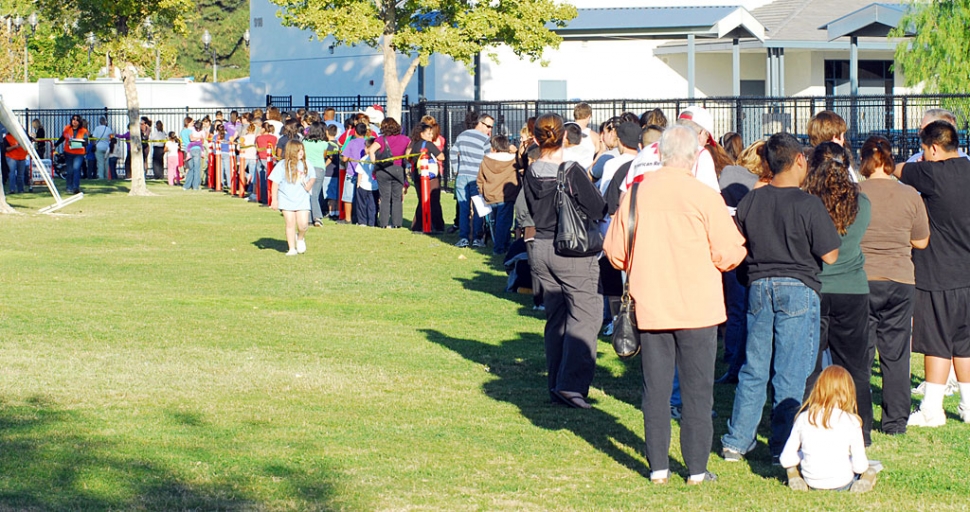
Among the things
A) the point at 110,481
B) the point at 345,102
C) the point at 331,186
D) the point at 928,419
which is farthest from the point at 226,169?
the point at 110,481

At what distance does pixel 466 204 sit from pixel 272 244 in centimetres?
296

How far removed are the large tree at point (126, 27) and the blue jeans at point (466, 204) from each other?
41.2 feet

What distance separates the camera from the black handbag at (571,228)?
7938 millimetres

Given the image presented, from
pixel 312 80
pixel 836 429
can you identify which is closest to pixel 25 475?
pixel 836 429

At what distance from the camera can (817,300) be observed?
6680 mm

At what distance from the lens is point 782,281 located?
21.7 feet

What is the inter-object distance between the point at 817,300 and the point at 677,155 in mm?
1179

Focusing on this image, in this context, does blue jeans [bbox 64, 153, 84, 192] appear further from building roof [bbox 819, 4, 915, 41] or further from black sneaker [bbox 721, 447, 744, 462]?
black sneaker [bbox 721, 447, 744, 462]

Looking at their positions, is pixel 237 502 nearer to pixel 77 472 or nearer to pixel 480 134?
pixel 77 472

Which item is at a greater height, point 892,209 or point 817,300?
point 892,209

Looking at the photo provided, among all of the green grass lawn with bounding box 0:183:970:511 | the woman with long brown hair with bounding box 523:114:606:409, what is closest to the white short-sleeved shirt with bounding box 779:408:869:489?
the green grass lawn with bounding box 0:183:970:511

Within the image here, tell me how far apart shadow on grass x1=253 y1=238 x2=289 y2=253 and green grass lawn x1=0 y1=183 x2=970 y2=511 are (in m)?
2.50

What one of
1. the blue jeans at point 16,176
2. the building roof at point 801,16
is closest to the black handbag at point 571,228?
the blue jeans at point 16,176

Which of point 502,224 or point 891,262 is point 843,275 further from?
point 502,224
